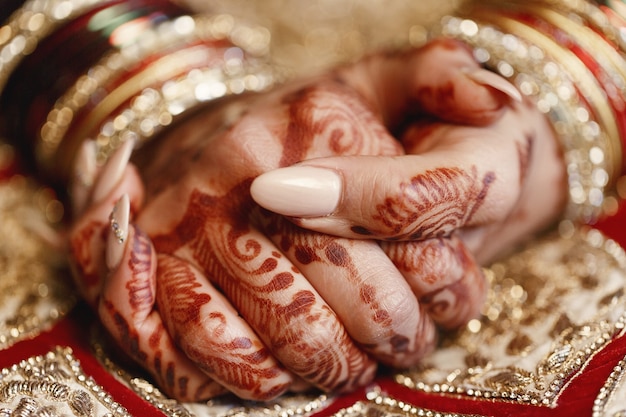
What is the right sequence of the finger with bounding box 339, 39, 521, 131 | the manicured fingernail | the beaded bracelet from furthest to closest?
the beaded bracelet
the finger with bounding box 339, 39, 521, 131
the manicured fingernail

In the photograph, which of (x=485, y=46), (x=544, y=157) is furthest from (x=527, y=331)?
(x=485, y=46)

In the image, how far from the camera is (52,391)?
0.50m

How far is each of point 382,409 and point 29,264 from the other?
1.26 ft

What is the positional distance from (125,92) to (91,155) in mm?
98

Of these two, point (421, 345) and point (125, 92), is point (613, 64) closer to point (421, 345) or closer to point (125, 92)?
point (421, 345)

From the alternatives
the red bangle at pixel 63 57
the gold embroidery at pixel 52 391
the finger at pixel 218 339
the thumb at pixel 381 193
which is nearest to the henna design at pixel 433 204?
the thumb at pixel 381 193

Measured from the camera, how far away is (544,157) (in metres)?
0.67

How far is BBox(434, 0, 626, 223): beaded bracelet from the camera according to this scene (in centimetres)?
68

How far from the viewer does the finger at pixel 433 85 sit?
552mm

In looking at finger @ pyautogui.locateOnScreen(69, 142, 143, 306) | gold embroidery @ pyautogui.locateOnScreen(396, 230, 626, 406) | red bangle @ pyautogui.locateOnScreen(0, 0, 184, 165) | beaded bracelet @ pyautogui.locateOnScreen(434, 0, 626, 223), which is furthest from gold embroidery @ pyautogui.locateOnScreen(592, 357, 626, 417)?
red bangle @ pyautogui.locateOnScreen(0, 0, 184, 165)

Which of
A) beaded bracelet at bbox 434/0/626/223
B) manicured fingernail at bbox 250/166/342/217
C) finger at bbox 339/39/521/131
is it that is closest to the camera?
manicured fingernail at bbox 250/166/342/217

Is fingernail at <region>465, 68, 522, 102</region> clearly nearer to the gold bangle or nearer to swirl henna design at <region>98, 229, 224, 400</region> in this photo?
swirl henna design at <region>98, 229, 224, 400</region>

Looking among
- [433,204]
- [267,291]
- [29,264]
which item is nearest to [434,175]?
[433,204]

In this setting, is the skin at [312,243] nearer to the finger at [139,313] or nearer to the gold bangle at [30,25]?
the finger at [139,313]
